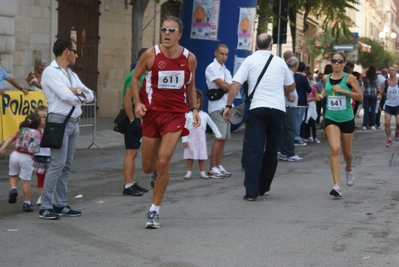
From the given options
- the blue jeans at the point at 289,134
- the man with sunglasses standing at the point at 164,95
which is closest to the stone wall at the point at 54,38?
the blue jeans at the point at 289,134

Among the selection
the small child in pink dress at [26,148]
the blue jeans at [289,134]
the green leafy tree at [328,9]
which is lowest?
the blue jeans at [289,134]

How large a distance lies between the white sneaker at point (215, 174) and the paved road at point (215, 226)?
0.24 m

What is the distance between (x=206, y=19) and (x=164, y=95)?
13.9 m

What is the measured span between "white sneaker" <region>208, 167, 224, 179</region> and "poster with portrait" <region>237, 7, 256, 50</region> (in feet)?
32.8

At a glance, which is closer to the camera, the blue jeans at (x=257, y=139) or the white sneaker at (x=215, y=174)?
the blue jeans at (x=257, y=139)

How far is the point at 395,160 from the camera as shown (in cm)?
1525

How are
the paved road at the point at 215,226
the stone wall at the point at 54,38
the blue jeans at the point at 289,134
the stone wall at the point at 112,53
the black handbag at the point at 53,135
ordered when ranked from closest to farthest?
the paved road at the point at 215,226 < the black handbag at the point at 53,135 < the blue jeans at the point at 289,134 < the stone wall at the point at 54,38 < the stone wall at the point at 112,53

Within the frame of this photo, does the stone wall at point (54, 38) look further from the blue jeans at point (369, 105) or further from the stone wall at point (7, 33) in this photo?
the blue jeans at point (369, 105)

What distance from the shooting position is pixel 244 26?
866 inches

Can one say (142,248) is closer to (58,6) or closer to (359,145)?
(359,145)

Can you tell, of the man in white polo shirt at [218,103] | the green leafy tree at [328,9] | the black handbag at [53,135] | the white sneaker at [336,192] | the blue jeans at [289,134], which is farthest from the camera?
the green leafy tree at [328,9]

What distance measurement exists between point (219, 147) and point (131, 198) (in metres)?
2.60

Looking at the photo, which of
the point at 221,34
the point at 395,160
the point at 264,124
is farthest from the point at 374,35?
the point at 264,124

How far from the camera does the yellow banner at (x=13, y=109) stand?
1409cm
